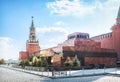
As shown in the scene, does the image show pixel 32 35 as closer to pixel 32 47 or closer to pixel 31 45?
pixel 31 45

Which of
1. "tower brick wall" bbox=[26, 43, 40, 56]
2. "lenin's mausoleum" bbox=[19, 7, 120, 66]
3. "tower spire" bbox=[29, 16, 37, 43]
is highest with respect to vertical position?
"tower spire" bbox=[29, 16, 37, 43]

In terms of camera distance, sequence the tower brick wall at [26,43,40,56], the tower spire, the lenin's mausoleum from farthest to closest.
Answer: the tower spire
the tower brick wall at [26,43,40,56]
the lenin's mausoleum

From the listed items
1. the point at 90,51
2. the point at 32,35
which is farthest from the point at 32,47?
the point at 90,51

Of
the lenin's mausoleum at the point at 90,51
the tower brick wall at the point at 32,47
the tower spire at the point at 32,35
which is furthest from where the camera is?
the tower spire at the point at 32,35

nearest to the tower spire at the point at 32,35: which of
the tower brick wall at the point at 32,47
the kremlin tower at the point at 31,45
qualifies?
the kremlin tower at the point at 31,45

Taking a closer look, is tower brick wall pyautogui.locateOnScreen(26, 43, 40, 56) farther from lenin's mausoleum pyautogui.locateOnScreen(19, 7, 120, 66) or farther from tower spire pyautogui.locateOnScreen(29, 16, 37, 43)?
lenin's mausoleum pyautogui.locateOnScreen(19, 7, 120, 66)

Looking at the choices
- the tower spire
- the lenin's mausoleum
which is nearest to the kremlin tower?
the tower spire

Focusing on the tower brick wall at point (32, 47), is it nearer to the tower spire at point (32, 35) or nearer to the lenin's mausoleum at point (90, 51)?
the tower spire at point (32, 35)

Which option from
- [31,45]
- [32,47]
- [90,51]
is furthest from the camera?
[32,47]

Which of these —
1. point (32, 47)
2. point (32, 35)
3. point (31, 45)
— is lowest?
point (32, 47)

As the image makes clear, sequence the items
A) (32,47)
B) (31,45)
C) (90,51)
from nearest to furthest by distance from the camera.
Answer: (90,51) → (31,45) → (32,47)

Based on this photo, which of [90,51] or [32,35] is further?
[32,35]

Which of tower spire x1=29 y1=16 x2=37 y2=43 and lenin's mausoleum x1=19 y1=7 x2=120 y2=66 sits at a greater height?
tower spire x1=29 y1=16 x2=37 y2=43

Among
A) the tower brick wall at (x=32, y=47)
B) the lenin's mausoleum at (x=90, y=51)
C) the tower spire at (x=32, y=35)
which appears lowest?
the lenin's mausoleum at (x=90, y=51)
